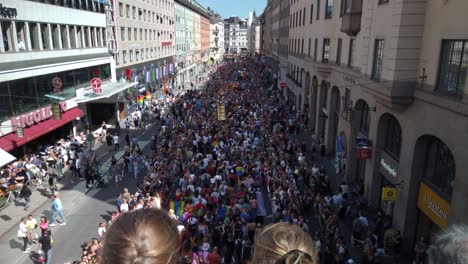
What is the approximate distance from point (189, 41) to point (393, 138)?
82.0 m

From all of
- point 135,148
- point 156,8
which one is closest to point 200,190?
point 135,148

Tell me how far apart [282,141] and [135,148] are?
10659 mm

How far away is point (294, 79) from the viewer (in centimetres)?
4625

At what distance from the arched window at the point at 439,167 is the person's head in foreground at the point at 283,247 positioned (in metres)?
12.6

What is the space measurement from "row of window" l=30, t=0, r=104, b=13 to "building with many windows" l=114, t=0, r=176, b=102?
424 centimetres

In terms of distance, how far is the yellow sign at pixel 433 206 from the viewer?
12.6 metres

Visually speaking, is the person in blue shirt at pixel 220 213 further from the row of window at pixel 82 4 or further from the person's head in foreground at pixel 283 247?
the row of window at pixel 82 4

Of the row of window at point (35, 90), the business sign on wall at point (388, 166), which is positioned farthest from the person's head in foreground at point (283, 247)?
the row of window at point (35, 90)

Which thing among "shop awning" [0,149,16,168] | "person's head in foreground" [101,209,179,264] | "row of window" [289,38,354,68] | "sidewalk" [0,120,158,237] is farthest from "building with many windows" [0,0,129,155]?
"person's head in foreground" [101,209,179,264]

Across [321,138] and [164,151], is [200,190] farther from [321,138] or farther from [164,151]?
[321,138]

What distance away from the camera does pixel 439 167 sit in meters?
13.8

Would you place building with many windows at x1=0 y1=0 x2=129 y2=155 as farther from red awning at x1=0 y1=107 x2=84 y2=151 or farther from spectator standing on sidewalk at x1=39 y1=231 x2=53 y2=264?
spectator standing on sidewalk at x1=39 y1=231 x2=53 y2=264

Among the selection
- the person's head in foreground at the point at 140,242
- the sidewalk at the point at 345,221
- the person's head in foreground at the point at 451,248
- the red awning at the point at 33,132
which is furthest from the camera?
the red awning at the point at 33,132

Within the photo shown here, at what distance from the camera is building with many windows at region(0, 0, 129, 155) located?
2252cm
